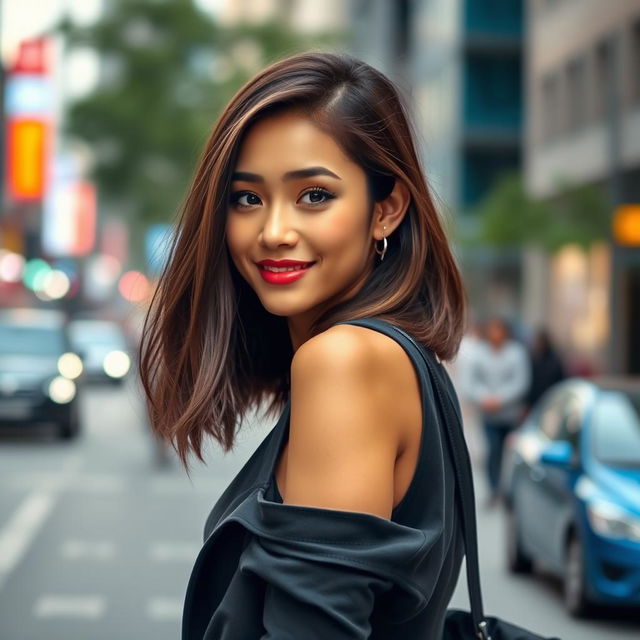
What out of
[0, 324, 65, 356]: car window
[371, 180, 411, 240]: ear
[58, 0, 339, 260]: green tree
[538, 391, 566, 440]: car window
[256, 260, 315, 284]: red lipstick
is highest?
[58, 0, 339, 260]: green tree

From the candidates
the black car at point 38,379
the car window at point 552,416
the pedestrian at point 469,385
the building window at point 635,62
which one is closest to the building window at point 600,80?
the building window at point 635,62

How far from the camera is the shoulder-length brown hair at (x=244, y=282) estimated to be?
2.22 m

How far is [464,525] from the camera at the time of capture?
2.26 metres

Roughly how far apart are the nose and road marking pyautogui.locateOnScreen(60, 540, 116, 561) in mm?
9786

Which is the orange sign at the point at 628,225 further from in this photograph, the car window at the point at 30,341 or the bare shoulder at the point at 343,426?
the bare shoulder at the point at 343,426

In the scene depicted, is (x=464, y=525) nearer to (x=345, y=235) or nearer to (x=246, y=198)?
(x=345, y=235)

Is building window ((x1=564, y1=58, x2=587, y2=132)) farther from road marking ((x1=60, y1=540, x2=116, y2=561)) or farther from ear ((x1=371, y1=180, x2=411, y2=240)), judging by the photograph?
ear ((x1=371, y1=180, x2=411, y2=240))

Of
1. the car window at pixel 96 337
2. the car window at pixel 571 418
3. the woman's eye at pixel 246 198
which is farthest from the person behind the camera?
the car window at pixel 96 337

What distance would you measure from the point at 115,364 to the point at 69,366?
2414cm

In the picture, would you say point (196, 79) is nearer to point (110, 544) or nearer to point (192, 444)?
point (110, 544)

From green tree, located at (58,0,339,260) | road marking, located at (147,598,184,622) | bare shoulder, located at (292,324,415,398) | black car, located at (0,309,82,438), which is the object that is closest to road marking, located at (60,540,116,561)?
road marking, located at (147,598,184,622)

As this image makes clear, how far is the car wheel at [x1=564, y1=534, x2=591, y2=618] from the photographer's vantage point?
31.4ft

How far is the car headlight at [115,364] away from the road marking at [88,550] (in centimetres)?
3665

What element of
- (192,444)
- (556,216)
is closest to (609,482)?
(192,444)
